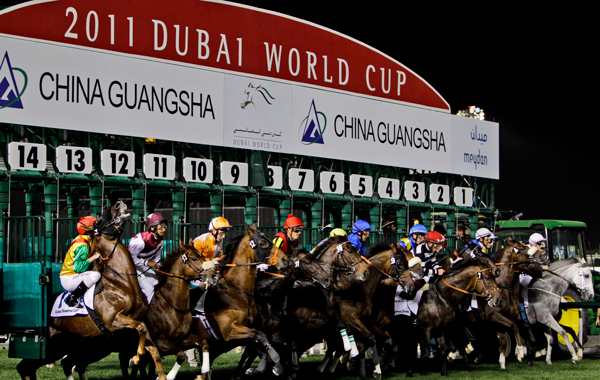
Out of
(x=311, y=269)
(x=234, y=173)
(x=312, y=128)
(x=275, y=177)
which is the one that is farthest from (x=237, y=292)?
(x=312, y=128)

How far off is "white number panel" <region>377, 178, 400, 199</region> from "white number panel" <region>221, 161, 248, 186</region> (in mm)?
5171

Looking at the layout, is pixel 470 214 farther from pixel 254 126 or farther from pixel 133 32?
pixel 133 32

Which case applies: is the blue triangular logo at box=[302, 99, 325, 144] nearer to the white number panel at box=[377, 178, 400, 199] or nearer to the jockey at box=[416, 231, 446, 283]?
the white number panel at box=[377, 178, 400, 199]

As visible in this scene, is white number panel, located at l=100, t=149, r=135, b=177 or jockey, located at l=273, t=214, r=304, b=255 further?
white number panel, located at l=100, t=149, r=135, b=177

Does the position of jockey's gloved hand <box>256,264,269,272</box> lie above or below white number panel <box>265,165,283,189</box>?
below

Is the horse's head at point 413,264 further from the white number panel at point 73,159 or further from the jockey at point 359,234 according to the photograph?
the white number panel at point 73,159

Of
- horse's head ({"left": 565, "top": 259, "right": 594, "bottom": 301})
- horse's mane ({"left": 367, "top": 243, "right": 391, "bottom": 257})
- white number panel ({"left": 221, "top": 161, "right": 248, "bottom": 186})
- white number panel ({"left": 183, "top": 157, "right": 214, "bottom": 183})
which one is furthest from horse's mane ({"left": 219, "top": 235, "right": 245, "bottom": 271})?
horse's head ({"left": 565, "top": 259, "right": 594, "bottom": 301})

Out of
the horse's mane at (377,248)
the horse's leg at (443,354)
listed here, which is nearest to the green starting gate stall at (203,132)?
the horse's mane at (377,248)

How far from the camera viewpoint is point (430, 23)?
27.3m

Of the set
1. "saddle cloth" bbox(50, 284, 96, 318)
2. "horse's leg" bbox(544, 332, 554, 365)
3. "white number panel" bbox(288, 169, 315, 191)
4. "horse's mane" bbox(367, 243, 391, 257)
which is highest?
"white number panel" bbox(288, 169, 315, 191)

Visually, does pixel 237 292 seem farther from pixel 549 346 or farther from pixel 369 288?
pixel 549 346

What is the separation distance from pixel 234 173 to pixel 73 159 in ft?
13.7

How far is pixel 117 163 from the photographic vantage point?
16.3m

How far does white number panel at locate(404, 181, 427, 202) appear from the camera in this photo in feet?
76.6
